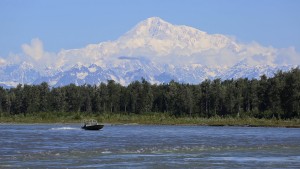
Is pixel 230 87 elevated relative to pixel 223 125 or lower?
elevated

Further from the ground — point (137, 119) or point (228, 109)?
point (228, 109)

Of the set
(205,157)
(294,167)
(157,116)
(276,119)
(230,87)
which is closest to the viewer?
(294,167)

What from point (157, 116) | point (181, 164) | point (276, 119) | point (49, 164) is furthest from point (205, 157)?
point (157, 116)

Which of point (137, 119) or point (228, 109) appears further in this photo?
point (228, 109)

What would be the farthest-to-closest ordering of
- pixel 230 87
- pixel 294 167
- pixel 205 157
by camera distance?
pixel 230 87 → pixel 205 157 → pixel 294 167

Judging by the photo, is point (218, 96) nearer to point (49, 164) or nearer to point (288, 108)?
point (288, 108)

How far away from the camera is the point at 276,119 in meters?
148

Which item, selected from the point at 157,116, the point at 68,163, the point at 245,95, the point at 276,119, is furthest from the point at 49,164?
the point at 245,95

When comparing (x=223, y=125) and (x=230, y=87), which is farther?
(x=230, y=87)

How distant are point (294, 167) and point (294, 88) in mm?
106557

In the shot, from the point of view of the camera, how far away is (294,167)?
44.7 m

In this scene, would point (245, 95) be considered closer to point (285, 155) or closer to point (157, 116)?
point (157, 116)

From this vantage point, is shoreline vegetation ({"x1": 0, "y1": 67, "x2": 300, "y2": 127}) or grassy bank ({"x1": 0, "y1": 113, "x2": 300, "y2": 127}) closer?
shoreline vegetation ({"x1": 0, "y1": 67, "x2": 300, "y2": 127})

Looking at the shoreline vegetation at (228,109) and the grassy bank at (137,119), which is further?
the grassy bank at (137,119)
